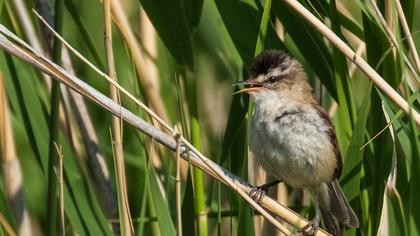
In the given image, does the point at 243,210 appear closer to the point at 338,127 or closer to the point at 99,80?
the point at 338,127

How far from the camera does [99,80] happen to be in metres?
3.96

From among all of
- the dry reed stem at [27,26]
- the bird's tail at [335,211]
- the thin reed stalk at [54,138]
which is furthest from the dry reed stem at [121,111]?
the dry reed stem at [27,26]

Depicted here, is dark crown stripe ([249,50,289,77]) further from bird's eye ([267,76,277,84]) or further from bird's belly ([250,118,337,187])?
bird's belly ([250,118,337,187])

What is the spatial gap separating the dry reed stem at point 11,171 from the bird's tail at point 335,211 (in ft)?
4.25

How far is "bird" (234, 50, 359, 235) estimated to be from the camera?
3.29 meters

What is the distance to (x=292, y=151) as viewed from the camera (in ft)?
10.9

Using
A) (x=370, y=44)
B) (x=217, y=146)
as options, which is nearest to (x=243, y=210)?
(x=370, y=44)

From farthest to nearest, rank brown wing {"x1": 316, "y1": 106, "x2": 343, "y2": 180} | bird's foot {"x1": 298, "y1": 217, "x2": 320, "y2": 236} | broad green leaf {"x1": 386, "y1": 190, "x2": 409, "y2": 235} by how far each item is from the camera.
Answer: brown wing {"x1": 316, "y1": 106, "x2": 343, "y2": 180}, bird's foot {"x1": 298, "y1": 217, "x2": 320, "y2": 236}, broad green leaf {"x1": 386, "y1": 190, "x2": 409, "y2": 235}

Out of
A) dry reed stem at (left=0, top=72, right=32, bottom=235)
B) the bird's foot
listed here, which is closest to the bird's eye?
the bird's foot

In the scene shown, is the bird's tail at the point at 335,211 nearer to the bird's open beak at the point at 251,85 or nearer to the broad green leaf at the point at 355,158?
the broad green leaf at the point at 355,158

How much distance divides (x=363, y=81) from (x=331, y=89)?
1.47 metres

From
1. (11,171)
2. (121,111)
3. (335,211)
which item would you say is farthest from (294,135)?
(11,171)

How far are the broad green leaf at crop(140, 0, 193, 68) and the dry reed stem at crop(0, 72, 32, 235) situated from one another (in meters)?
0.72

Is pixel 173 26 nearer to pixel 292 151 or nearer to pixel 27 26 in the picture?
pixel 292 151
